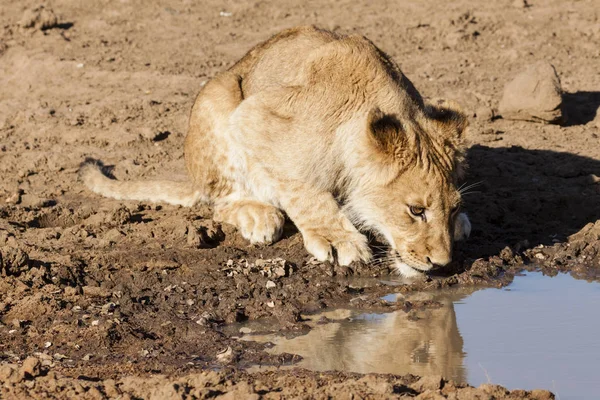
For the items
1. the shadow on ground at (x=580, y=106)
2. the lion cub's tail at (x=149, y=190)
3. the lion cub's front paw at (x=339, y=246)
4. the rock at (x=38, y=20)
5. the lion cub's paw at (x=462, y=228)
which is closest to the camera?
the lion cub's front paw at (x=339, y=246)

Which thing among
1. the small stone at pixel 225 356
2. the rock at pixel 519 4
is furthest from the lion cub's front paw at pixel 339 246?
the rock at pixel 519 4

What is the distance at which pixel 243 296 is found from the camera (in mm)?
6340

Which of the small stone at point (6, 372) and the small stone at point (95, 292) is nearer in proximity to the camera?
the small stone at point (6, 372)

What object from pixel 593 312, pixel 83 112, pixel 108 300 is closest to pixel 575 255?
pixel 593 312

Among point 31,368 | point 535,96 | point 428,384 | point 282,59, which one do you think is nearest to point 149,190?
point 282,59

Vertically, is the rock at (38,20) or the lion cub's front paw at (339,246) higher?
the lion cub's front paw at (339,246)

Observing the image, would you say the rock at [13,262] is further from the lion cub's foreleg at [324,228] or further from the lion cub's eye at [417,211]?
the lion cub's eye at [417,211]

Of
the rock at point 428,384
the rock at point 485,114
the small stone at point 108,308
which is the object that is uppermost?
the rock at point 428,384

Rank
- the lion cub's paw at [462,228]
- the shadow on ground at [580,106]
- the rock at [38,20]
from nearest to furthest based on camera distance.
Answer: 1. the lion cub's paw at [462,228]
2. the shadow on ground at [580,106]
3. the rock at [38,20]

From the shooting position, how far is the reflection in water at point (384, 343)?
5.34 meters

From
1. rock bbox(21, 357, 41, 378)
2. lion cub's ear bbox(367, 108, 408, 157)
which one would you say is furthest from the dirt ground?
lion cub's ear bbox(367, 108, 408, 157)

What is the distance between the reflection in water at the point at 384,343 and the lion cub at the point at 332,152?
530 mm

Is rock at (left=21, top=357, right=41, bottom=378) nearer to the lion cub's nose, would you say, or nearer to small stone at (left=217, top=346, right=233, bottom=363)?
small stone at (left=217, top=346, right=233, bottom=363)

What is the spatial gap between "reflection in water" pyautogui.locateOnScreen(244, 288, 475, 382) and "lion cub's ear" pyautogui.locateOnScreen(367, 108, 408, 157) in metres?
0.98
